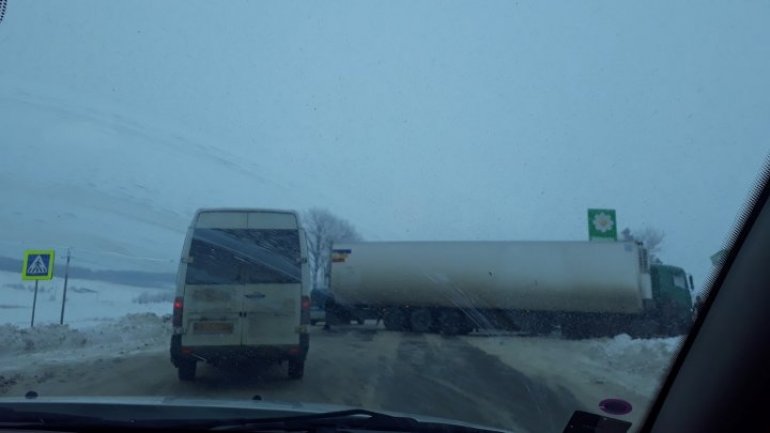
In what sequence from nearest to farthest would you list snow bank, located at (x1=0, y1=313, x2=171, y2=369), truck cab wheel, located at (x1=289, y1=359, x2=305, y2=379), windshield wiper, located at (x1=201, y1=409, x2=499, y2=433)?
windshield wiper, located at (x1=201, y1=409, x2=499, y2=433) < truck cab wheel, located at (x1=289, y1=359, x2=305, y2=379) < snow bank, located at (x1=0, y1=313, x2=171, y2=369)

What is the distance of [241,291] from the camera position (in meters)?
10.3

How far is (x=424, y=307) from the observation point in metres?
24.3

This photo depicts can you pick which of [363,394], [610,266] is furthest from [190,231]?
[610,266]

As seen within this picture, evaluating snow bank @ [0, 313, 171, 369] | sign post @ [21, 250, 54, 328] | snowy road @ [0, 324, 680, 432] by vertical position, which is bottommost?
snowy road @ [0, 324, 680, 432]

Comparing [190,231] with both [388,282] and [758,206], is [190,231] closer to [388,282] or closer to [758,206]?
[758,206]

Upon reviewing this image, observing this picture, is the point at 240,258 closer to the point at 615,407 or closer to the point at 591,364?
the point at 591,364

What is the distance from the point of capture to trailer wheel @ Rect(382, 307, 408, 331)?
25.0 meters

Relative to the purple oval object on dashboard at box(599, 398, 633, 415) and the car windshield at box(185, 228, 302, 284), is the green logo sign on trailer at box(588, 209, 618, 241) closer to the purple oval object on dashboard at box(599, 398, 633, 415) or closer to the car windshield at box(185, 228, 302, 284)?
the car windshield at box(185, 228, 302, 284)

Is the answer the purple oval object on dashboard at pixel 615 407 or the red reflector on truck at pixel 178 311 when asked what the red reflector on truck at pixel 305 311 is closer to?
the red reflector on truck at pixel 178 311

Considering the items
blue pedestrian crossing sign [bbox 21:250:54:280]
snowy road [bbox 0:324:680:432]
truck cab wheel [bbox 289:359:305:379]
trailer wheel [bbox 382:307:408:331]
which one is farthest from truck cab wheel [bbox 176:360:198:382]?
trailer wheel [bbox 382:307:408:331]

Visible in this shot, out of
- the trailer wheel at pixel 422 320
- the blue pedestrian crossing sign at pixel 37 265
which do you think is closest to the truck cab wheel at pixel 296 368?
the blue pedestrian crossing sign at pixel 37 265

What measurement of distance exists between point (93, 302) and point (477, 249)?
14034 mm

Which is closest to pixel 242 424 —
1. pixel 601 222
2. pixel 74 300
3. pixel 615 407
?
pixel 615 407

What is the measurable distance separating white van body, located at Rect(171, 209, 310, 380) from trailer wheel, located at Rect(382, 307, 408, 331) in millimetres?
14557
